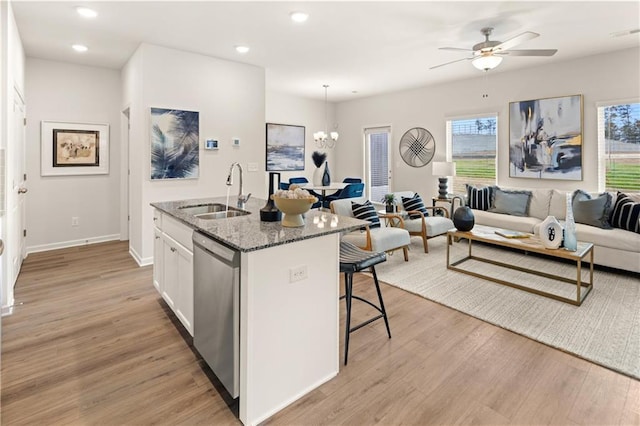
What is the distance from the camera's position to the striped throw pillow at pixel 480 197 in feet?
18.0

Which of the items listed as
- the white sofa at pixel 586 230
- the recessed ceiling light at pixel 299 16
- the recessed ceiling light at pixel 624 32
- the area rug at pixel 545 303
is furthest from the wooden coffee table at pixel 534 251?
the recessed ceiling light at pixel 299 16

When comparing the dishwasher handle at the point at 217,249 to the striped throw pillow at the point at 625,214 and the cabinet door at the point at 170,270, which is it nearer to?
the cabinet door at the point at 170,270

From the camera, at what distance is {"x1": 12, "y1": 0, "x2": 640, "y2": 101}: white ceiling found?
330cm

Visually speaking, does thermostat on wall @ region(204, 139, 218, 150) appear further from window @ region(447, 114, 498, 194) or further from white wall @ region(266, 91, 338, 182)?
window @ region(447, 114, 498, 194)

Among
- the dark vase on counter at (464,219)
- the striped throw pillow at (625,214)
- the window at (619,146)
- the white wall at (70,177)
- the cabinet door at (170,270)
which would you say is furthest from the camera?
the white wall at (70,177)

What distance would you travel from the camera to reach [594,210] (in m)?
4.32

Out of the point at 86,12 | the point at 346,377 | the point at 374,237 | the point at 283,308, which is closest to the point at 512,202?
the point at 374,237

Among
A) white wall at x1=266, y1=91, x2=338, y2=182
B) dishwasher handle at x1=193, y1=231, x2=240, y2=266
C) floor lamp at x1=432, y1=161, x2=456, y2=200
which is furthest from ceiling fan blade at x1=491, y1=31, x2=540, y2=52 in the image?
white wall at x1=266, y1=91, x2=338, y2=182

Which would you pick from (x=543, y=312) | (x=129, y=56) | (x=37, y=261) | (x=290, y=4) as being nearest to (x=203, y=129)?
(x=129, y=56)

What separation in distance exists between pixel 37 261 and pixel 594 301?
6337 millimetres

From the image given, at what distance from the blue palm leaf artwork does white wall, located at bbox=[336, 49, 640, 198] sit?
4.31 metres

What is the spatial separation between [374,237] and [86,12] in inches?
146

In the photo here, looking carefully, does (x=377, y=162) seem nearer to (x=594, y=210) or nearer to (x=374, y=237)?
(x=374, y=237)

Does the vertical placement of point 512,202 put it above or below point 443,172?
below
